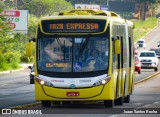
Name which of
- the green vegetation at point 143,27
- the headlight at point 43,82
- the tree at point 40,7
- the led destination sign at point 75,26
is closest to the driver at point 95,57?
the led destination sign at point 75,26

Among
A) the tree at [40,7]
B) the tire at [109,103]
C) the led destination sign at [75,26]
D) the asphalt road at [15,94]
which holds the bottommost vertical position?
the tree at [40,7]

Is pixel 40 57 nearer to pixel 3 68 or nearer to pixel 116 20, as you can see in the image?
pixel 116 20

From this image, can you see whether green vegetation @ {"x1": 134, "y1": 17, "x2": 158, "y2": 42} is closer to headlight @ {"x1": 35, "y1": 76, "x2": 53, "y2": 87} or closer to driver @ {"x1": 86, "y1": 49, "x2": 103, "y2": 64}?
driver @ {"x1": 86, "y1": 49, "x2": 103, "y2": 64}

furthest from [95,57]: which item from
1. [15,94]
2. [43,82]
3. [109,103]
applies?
[15,94]

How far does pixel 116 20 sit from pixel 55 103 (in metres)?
3.51

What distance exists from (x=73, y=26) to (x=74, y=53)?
2.80 feet

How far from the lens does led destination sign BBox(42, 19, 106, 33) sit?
2566 centimetres

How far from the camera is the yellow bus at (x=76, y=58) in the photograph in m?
24.9

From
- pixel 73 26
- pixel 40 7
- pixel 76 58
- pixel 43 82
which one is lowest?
pixel 40 7

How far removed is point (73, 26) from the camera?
25.7 meters

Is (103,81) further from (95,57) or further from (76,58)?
(76,58)

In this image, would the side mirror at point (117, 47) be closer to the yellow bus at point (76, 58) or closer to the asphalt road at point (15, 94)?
the yellow bus at point (76, 58)

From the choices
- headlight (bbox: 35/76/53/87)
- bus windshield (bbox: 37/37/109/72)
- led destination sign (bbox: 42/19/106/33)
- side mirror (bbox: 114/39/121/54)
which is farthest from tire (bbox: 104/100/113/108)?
led destination sign (bbox: 42/19/106/33)

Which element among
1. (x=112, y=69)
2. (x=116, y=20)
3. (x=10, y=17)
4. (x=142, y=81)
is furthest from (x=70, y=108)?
(x=10, y=17)
